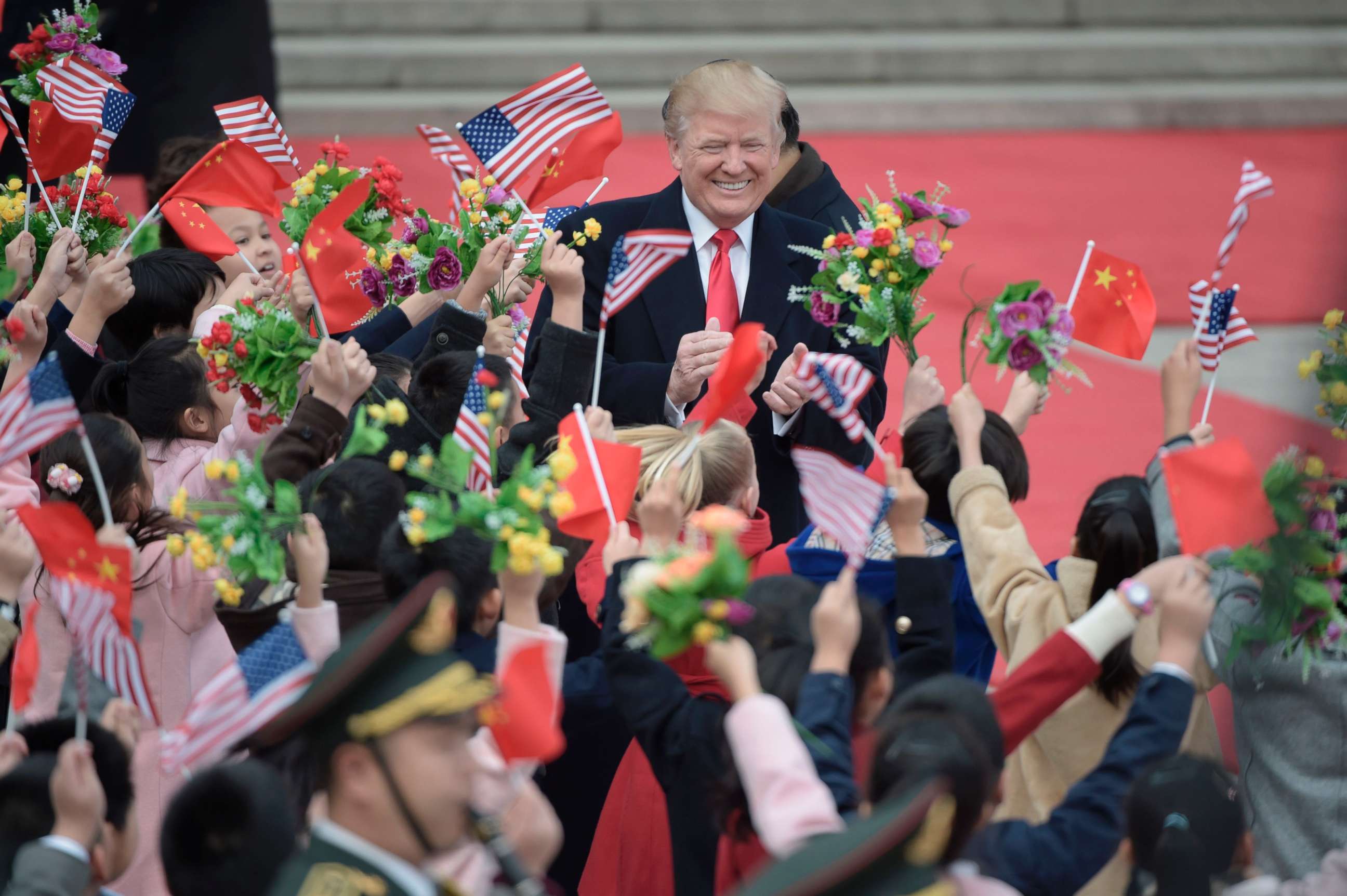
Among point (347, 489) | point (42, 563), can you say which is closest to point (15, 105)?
point (42, 563)

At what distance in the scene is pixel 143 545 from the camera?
11.2 ft

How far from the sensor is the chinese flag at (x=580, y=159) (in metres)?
4.86

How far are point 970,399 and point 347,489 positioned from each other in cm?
124

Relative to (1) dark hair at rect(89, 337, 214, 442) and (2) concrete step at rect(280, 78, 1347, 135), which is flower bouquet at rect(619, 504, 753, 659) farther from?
(2) concrete step at rect(280, 78, 1347, 135)

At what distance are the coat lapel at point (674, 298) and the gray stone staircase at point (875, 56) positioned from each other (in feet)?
28.3

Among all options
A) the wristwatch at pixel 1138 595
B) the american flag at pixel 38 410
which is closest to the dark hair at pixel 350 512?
the american flag at pixel 38 410

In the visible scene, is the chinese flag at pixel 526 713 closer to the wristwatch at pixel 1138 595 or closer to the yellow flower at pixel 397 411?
the yellow flower at pixel 397 411

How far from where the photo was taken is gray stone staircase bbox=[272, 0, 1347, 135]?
1323 cm

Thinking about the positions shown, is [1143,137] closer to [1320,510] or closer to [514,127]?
[514,127]

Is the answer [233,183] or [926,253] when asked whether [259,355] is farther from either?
[926,253]

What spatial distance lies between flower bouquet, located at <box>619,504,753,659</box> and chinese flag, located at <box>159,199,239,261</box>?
10.2 feet

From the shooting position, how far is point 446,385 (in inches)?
157

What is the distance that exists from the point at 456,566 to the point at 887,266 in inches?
55.6

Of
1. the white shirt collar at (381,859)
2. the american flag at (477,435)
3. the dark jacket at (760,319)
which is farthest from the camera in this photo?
the dark jacket at (760,319)
